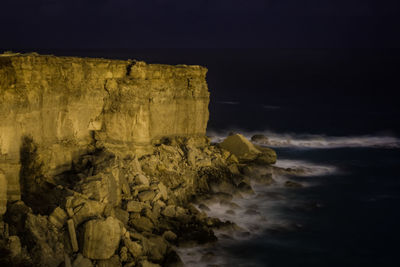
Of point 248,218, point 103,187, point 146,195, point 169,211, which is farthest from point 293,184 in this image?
point 103,187

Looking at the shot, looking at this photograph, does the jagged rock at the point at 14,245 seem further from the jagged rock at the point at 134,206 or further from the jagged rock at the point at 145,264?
the jagged rock at the point at 134,206

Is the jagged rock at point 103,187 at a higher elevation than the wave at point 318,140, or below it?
higher

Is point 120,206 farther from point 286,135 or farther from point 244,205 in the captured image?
point 286,135

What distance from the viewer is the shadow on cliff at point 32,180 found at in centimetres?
1459

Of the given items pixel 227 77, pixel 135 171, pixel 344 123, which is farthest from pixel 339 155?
pixel 227 77

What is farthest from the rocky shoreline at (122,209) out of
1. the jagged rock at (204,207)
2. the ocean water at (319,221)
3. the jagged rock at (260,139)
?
the jagged rock at (260,139)

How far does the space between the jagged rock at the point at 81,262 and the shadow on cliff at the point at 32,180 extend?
118 inches

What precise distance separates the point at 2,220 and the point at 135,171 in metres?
5.58

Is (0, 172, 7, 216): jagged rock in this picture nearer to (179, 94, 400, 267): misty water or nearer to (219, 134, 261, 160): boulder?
(179, 94, 400, 267): misty water

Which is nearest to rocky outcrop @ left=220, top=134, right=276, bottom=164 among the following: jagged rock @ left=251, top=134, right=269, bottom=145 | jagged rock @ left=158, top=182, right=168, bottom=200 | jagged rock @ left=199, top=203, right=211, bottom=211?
jagged rock @ left=199, top=203, right=211, bottom=211

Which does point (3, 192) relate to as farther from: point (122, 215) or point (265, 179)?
point (265, 179)

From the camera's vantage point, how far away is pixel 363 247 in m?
17.0

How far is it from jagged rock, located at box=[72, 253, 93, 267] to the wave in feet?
72.9

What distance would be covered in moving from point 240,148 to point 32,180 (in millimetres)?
12803
